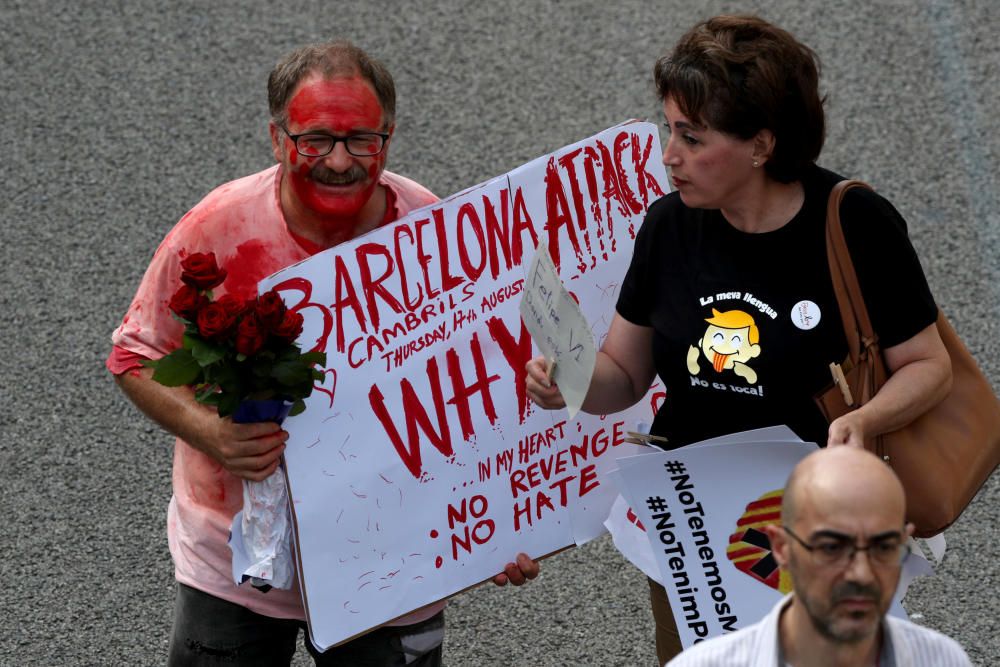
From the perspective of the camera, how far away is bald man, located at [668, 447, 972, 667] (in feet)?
7.01

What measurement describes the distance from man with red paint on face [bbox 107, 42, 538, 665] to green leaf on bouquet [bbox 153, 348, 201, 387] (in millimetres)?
173

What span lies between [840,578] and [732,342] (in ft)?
2.74

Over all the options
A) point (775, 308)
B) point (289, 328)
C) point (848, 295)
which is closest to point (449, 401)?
point (289, 328)

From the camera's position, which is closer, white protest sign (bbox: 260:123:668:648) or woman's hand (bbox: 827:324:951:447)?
woman's hand (bbox: 827:324:951:447)

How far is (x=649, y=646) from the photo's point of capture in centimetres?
445

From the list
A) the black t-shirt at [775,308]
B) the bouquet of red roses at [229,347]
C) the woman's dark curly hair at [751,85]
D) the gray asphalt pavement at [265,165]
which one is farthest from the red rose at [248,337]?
the gray asphalt pavement at [265,165]

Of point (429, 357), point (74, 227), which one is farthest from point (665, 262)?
point (74, 227)

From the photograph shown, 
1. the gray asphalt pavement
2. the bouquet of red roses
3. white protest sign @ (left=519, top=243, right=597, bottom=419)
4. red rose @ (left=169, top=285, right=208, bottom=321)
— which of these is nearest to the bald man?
white protest sign @ (left=519, top=243, right=597, bottom=419)

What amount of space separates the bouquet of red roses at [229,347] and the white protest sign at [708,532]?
0.74 metres

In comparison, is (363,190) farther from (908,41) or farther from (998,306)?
(908,41)

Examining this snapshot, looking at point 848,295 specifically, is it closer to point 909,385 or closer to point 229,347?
point 909,385

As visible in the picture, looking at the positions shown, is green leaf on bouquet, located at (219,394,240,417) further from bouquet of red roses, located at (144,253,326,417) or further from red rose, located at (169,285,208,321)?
red rose, located at (169,285,208,321)

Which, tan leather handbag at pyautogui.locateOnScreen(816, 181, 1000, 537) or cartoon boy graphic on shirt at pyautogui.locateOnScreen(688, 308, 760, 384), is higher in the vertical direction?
cartoon boy graphic on shirt at pyautogui.locateOnScreen(688, 308, 760, 384)

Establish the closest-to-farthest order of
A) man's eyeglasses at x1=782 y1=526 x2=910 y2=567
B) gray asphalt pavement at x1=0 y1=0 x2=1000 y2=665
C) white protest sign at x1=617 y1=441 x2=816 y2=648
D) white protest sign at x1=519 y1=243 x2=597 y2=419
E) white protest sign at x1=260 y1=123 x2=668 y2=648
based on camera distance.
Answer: man's eyeglasses at x1=782 y1=526 x2=910 y2=567 → white protest sign at x1=519 y1=243 x2=597 y2=419 → white protest sign at x1=617 y1=441 x2=816 y2=648 → white protest sign at x1=260 y1=123 x2=668 y2=648 → gray asphalt pavement at x1=0 y1=0 x2=1000 y2=665
